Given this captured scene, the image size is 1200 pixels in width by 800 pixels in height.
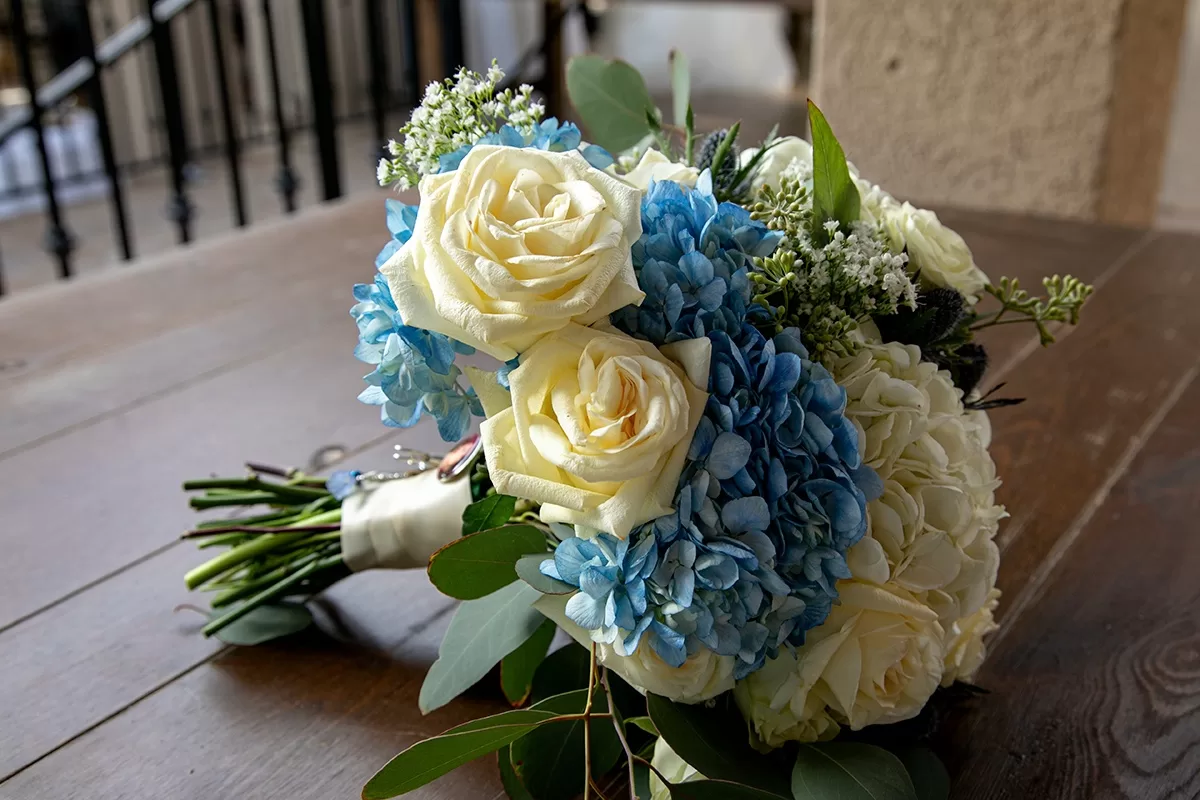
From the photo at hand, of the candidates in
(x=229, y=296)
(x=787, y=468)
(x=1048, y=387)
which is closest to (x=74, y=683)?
(x=787, y=468)

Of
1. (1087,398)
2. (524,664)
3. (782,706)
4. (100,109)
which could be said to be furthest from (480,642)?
(100,109)

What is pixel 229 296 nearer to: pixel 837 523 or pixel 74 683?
pixel 74 683

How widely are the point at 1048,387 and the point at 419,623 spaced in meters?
0.69

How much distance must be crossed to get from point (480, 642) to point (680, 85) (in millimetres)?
395

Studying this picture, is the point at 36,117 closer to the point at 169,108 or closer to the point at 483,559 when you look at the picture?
the point at 169,108

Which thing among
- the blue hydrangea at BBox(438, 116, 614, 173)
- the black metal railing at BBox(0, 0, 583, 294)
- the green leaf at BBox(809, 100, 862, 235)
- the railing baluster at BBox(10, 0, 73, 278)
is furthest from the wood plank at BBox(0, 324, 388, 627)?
the railing baluster at BBox(10, 0, 73, 278)

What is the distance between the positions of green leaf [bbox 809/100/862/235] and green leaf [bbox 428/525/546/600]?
0.20 m

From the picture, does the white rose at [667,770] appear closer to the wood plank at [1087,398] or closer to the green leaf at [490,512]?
the green leaf at [490,512]

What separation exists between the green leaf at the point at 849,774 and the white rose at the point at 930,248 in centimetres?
23

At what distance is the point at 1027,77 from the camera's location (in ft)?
5.78

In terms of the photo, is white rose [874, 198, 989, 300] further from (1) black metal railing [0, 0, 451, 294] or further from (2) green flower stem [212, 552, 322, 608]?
(1) black metal railing [0, 0, 451, 294]

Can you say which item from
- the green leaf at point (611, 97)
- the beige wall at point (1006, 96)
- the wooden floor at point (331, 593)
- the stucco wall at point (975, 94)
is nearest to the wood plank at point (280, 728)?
the wooden floor at point (331, 593)

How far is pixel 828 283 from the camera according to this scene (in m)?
0.48

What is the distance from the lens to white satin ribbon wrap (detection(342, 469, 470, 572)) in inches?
25.5
